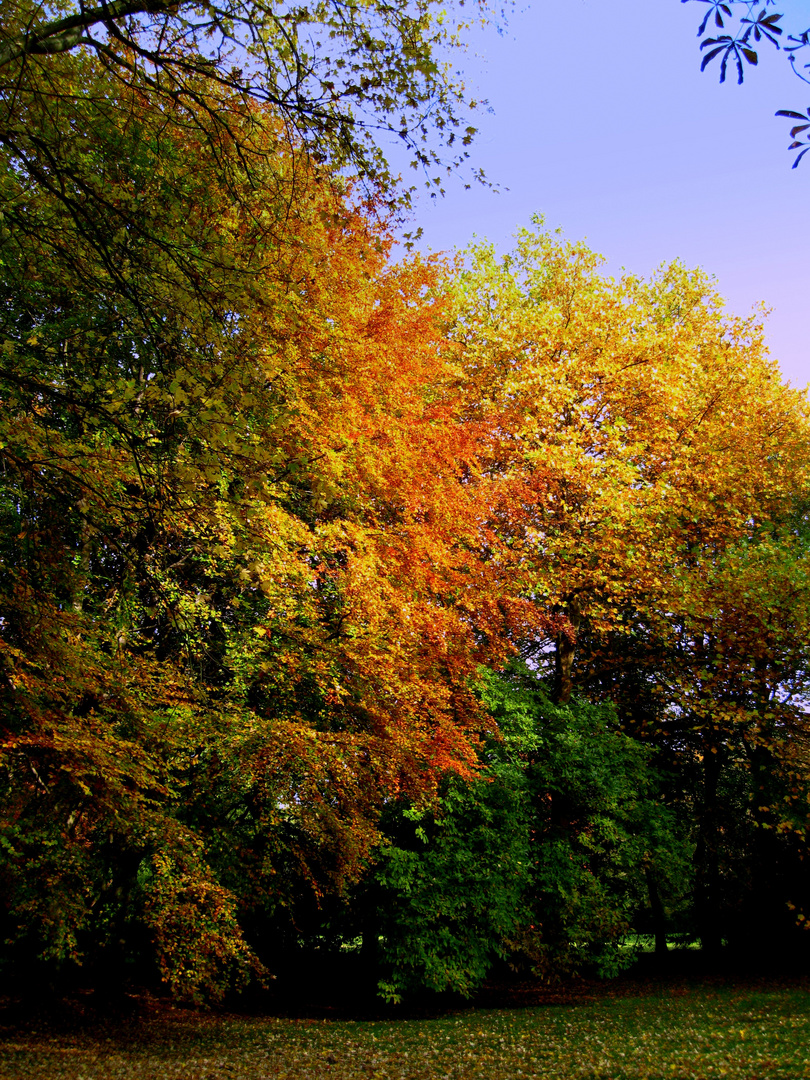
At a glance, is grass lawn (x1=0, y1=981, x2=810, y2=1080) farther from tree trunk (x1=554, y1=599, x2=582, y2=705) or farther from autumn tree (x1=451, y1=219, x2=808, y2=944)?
tree trunk (x1=554, y1=599, x2=582, y2=705)

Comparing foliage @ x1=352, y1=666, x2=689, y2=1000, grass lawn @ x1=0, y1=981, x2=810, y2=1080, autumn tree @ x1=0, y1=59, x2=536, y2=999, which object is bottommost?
grass lawn @ x1=0, y1=981, x2=810, y2=1080

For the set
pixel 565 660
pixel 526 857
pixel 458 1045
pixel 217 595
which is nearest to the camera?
pixel 458 1045

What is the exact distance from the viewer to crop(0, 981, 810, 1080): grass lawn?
868 cm

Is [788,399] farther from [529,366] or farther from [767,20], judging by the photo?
[767,20]

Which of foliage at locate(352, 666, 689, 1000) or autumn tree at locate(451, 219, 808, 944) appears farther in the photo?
autumn tree at locate(451, 219, 808, 944)

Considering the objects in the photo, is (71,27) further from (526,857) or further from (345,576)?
(526,857)

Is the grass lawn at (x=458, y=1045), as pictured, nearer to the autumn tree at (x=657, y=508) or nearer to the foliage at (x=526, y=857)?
the foliage at (x=526, y=857)

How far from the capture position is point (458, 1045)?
35.2 feet

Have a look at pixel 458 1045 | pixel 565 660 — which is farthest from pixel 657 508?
pixel 458 1045

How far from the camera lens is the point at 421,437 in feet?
47.8

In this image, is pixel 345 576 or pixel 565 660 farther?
pixel 565 660

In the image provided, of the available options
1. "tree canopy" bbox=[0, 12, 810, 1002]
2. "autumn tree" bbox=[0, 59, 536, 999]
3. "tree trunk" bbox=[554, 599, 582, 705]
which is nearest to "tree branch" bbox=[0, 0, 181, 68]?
"tree canopy" bbox=[0, 12, 810, 1002]

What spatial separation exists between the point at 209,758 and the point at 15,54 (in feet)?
29.6

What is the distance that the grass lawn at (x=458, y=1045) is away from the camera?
28.5ft
